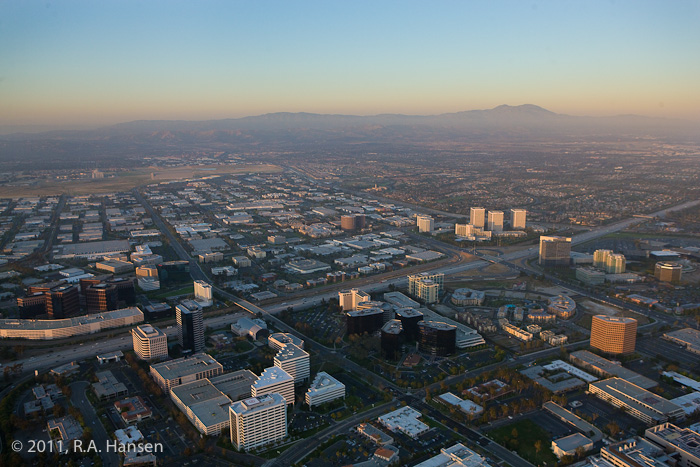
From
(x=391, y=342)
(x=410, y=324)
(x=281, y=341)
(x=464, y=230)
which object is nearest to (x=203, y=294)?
(x=281, y=341)

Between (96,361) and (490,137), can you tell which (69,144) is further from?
(96,361)

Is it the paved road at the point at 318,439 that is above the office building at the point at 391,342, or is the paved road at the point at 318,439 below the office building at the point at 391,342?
below

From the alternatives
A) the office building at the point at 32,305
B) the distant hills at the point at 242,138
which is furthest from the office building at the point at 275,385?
the distant hills at the point at 242,138

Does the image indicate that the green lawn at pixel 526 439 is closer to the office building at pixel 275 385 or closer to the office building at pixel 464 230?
the office building at pixel 275 385

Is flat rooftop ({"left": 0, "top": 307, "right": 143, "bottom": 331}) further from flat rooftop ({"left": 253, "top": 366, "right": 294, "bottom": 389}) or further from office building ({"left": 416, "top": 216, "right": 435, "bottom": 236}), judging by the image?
office building ({"left": 416, "top": 216, "right": 435, "bottom": 236})

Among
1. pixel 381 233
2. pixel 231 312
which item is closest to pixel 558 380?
pixel 231 312

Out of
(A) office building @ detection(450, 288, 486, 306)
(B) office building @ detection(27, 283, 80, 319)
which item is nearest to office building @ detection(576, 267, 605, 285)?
(A) office building @ detection(450, 288, 486, 306)
